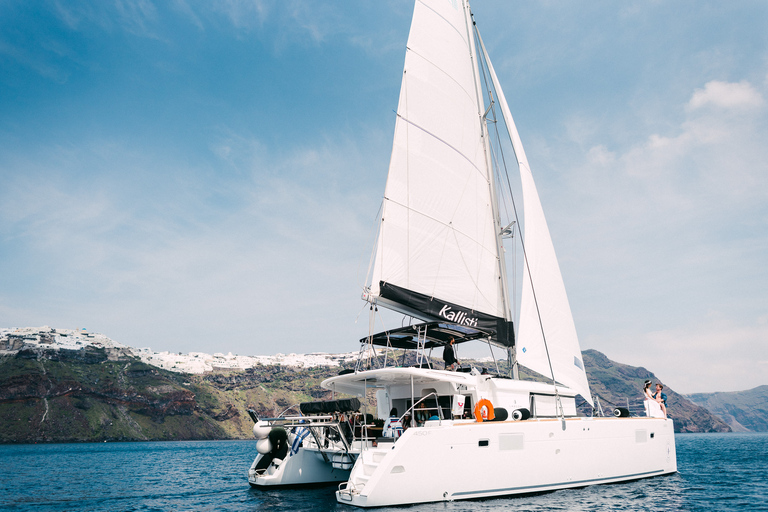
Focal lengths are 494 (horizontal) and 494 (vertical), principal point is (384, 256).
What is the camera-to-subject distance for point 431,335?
55.5 feet

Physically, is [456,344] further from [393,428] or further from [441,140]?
[441,140]

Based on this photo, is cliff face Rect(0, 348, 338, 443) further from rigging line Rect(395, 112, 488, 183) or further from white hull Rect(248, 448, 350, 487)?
rigging line Rect(395, 112, 488, 183)

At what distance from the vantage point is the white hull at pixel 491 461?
11719 millimetres

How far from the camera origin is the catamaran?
42.3ft

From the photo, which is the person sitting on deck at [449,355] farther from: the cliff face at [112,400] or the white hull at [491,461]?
the cliff face at [112,400]

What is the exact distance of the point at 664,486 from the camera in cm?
1661

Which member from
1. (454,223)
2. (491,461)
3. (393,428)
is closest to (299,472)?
(393,428)

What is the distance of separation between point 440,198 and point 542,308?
5.15 meters

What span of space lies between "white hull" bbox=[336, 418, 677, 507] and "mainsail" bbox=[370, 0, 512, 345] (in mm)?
3921

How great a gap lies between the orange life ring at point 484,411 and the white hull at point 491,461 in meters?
0.35

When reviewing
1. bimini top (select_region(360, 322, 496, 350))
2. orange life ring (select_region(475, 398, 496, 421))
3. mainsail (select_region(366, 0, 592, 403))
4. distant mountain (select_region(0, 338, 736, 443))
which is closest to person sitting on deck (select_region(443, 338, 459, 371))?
bimini top (select_region(360, 322, 496, 350))

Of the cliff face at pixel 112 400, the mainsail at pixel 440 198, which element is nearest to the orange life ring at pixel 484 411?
the mainsail at pixel 440 198

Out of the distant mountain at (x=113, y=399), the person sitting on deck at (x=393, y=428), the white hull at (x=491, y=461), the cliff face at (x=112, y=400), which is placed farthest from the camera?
the distant mountain at (x=113, y=399)

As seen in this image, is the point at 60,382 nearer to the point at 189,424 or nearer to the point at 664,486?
the point at 189,424
